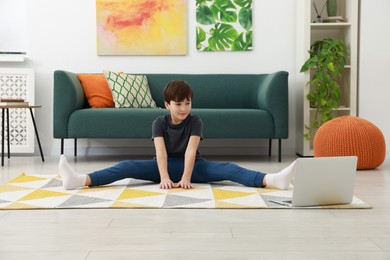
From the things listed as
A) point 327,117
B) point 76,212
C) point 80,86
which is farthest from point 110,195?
point 327,117

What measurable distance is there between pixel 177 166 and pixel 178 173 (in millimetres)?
41

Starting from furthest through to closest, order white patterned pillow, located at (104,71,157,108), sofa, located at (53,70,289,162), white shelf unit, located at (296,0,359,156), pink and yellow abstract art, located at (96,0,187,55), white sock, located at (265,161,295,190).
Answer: pink and yellow abstract art, located at (96,0,187,55) → white shelf unit, located at (296,0,359,156) → white patterned pillow, located at (104,71,157,108) → sofa, located at (53,70,289,162) → white sock, located at (265,161,295,190)

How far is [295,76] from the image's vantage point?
476cm

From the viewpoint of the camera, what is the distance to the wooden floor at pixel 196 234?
148 cm

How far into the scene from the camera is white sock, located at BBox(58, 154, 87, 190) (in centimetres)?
248

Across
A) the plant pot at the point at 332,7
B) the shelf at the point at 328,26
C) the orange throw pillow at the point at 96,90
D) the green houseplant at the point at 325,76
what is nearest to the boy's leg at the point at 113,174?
the orange throw pillow at the point at 96,90

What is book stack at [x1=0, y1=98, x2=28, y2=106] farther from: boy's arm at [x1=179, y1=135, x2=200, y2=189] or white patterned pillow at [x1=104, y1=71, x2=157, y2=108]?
boy's arm at [x1=179, y1=135, x2=200, y2=189]

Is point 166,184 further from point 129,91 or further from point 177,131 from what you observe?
point 129,91

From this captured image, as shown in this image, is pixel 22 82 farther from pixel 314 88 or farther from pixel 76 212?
pixel 76 212

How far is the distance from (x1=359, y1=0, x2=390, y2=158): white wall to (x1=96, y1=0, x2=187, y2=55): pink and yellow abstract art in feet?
4.65

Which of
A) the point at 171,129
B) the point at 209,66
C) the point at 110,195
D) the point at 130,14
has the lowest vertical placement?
the point at 110,195

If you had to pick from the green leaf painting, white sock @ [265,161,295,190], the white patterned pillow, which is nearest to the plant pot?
the green leaf painting

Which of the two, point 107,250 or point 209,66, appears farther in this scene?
point 209,66

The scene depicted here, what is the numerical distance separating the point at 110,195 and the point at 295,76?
2.72 metres
